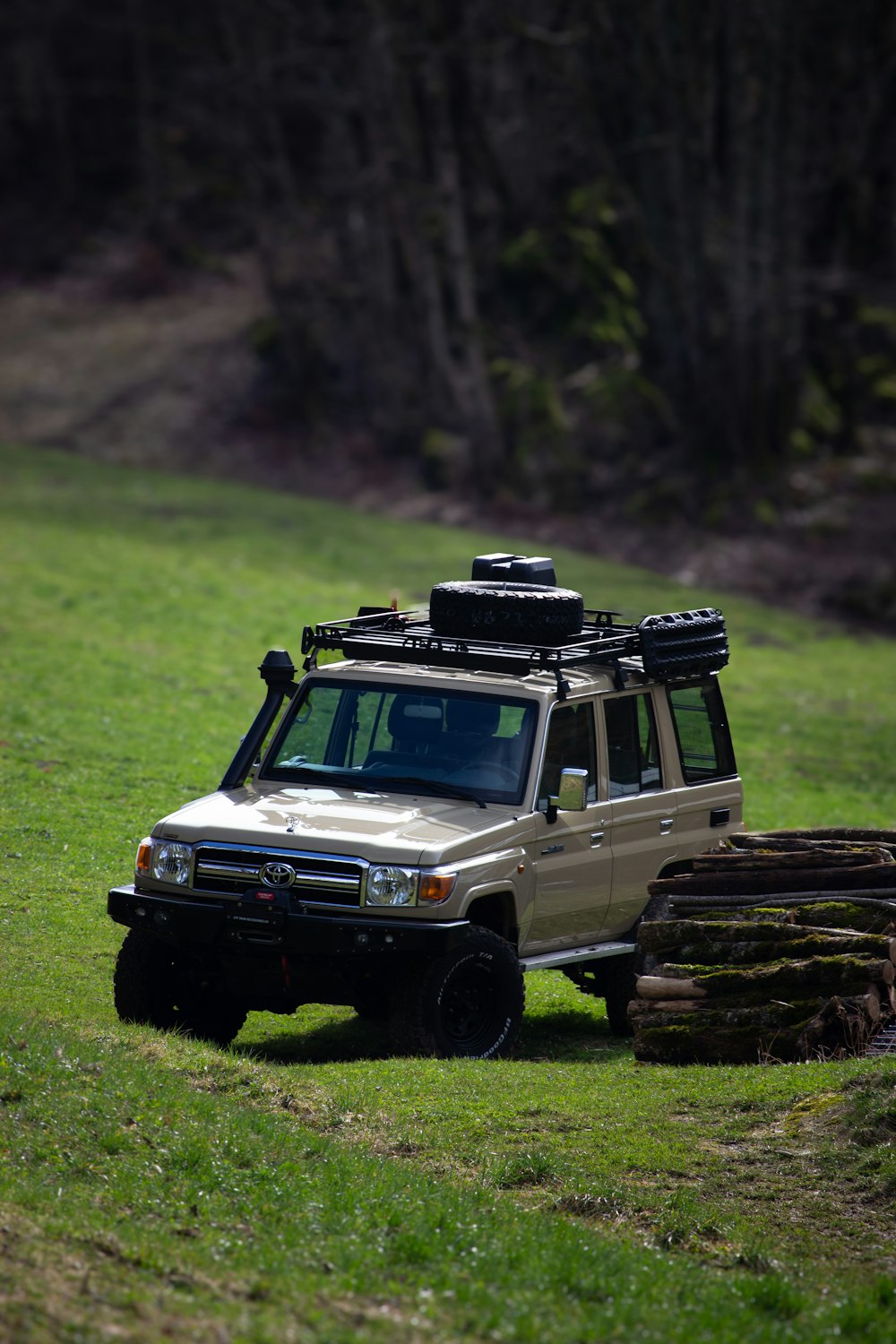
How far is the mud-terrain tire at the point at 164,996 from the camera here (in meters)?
10.1

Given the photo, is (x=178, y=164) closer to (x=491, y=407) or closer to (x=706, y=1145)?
(x=491, y=407)

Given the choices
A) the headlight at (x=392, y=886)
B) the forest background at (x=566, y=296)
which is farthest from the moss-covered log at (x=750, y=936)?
the forest background at (x=566, y=296)

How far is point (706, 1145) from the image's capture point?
28.0ft

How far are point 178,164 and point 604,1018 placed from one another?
5512 centimetres

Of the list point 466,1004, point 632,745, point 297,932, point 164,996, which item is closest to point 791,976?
point 466,1004

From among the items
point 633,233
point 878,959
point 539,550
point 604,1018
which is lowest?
point 604,1018

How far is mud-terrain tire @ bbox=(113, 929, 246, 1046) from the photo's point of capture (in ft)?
33.1

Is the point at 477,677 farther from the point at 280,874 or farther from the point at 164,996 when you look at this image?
the point at 164,996

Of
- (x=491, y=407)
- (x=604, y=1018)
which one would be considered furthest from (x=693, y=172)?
(x=604, y=1018)

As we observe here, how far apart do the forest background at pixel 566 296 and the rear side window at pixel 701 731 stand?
22835 millimetres

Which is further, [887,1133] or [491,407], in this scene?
[491,407]

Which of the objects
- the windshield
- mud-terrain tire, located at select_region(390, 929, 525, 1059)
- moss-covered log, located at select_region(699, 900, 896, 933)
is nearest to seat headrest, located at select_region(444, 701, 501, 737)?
the windshield

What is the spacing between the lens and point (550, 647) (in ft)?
38.4

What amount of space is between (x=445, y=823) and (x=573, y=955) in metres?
1.77
